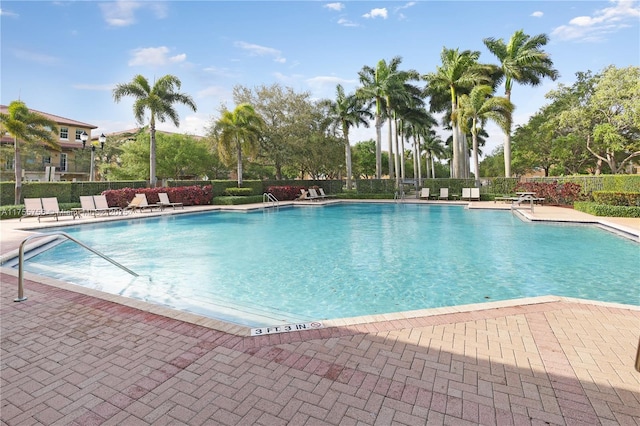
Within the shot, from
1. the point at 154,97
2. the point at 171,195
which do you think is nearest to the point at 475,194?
the point at 171,195

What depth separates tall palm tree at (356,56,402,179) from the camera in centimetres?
2845

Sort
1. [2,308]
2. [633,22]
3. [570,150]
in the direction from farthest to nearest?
1. [570,150]
2. [633,22]
3. [2,308]

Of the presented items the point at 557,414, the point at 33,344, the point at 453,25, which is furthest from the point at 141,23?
the point at 557,414

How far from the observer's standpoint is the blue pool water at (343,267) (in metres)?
5.46

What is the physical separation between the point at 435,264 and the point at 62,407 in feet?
22.5

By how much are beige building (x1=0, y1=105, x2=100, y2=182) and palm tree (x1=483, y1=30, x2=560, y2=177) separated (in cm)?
3896

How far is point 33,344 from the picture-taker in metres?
3.40

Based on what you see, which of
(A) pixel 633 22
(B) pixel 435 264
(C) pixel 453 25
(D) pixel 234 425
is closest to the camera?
(D) pixel 234 425

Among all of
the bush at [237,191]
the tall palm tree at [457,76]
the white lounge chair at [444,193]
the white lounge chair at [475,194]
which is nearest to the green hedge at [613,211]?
the white lounge chair at [475,194]

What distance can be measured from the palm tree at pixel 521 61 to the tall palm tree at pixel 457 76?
4.60ft

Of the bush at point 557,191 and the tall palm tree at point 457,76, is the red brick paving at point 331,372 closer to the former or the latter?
the bush at point 557,191

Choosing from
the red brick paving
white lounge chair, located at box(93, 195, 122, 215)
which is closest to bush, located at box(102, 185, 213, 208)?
white lounge chair, located at box(93, 195, 122, 215)

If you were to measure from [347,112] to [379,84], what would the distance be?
12.6ft

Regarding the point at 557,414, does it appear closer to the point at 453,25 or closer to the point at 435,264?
the point at 435,264
